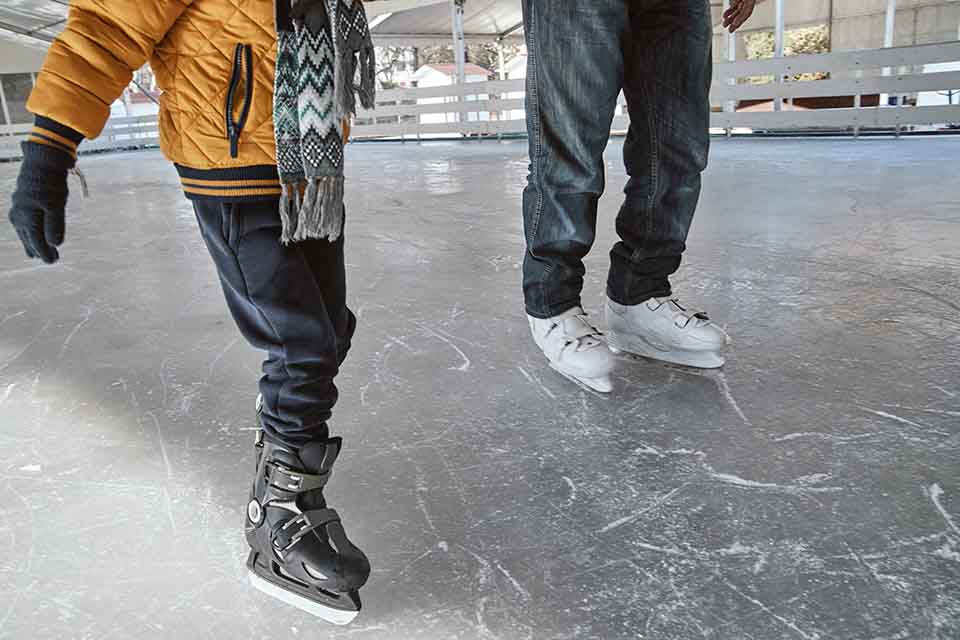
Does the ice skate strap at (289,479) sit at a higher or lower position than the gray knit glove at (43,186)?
lower

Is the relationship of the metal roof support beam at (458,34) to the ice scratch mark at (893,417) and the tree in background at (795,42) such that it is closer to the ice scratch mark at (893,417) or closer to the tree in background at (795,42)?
the tree in background at (795,42)

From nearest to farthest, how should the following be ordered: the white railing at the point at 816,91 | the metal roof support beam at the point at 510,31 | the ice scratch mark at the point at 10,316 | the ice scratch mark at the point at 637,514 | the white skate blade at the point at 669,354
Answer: the ice scratch mark at the point at 637,514 < the white skate blade at the point at 669,354 < the ice scratch mark at the point at 10,316 < the white railing at the point at 816,91 < the metal roof support beam at the point at 510,31

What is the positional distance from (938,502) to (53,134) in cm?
113

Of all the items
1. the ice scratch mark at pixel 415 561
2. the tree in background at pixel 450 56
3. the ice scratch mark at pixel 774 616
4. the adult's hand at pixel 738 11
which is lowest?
the ice scratch mark at pixel 415 561

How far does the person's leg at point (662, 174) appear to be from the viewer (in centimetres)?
147

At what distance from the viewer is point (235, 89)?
32.1 inches

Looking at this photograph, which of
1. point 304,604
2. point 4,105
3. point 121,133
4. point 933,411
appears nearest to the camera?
point 304,604

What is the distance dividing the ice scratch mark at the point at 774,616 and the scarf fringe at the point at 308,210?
60 centimetres

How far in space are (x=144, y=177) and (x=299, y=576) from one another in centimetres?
707

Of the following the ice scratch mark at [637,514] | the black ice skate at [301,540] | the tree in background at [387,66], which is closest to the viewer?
the black ice skate at [301,540]

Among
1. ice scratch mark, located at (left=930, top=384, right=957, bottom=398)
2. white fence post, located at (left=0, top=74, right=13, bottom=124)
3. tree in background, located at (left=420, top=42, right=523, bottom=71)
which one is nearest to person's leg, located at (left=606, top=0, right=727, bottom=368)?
ice scratch mark, located at (left=930, top=384, right=957, bottom=398)

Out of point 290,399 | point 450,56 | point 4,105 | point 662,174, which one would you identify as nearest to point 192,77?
point 290,399

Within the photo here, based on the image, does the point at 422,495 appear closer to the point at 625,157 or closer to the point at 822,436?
the point at 822,436

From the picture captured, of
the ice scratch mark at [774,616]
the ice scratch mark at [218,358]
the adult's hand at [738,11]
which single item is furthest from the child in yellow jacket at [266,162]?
the adult's hand at [738,11]
